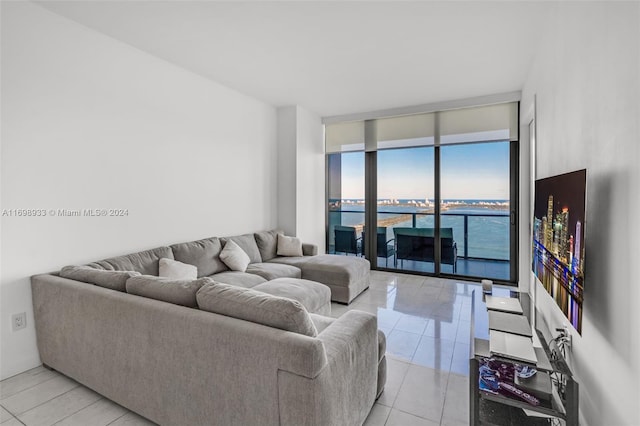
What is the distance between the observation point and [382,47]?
9.81 feet

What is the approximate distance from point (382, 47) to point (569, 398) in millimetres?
2902

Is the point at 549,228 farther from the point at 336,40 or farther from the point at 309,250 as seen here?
the point at 309,250

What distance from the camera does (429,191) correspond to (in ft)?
16.7

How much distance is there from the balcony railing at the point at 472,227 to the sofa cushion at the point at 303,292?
2568mm

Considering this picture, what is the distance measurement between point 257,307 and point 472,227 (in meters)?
4.39

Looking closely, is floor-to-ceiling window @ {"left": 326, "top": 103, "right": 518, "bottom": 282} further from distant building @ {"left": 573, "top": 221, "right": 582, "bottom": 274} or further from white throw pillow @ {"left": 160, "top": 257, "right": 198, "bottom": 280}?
distant building @ {"left": 573, "top": 221, "right": 582, "bottom": 274}

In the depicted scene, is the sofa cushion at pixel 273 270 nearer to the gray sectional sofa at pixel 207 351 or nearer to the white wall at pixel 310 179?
the white wall at pixel 310 179

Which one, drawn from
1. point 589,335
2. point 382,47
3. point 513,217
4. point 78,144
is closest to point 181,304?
point 78,144

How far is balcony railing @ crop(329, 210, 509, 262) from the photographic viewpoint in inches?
187

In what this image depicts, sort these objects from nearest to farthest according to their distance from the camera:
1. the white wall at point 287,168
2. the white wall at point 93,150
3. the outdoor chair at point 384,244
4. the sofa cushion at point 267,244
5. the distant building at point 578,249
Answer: the distant building at point 578,249, the white wall at point 93,150, the sofa cushion at point 267,244, the white wall at point 287,168, the outdoor chair at point 384,244

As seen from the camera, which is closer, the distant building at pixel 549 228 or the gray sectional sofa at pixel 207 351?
the gray sectional sofa at pixel 207 351

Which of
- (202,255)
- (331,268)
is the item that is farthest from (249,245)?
(331,268)

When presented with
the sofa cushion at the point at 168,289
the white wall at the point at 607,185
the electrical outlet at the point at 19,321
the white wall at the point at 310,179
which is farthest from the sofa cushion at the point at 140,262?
the white wall at the point at 607,185

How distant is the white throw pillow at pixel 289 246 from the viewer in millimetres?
4496
